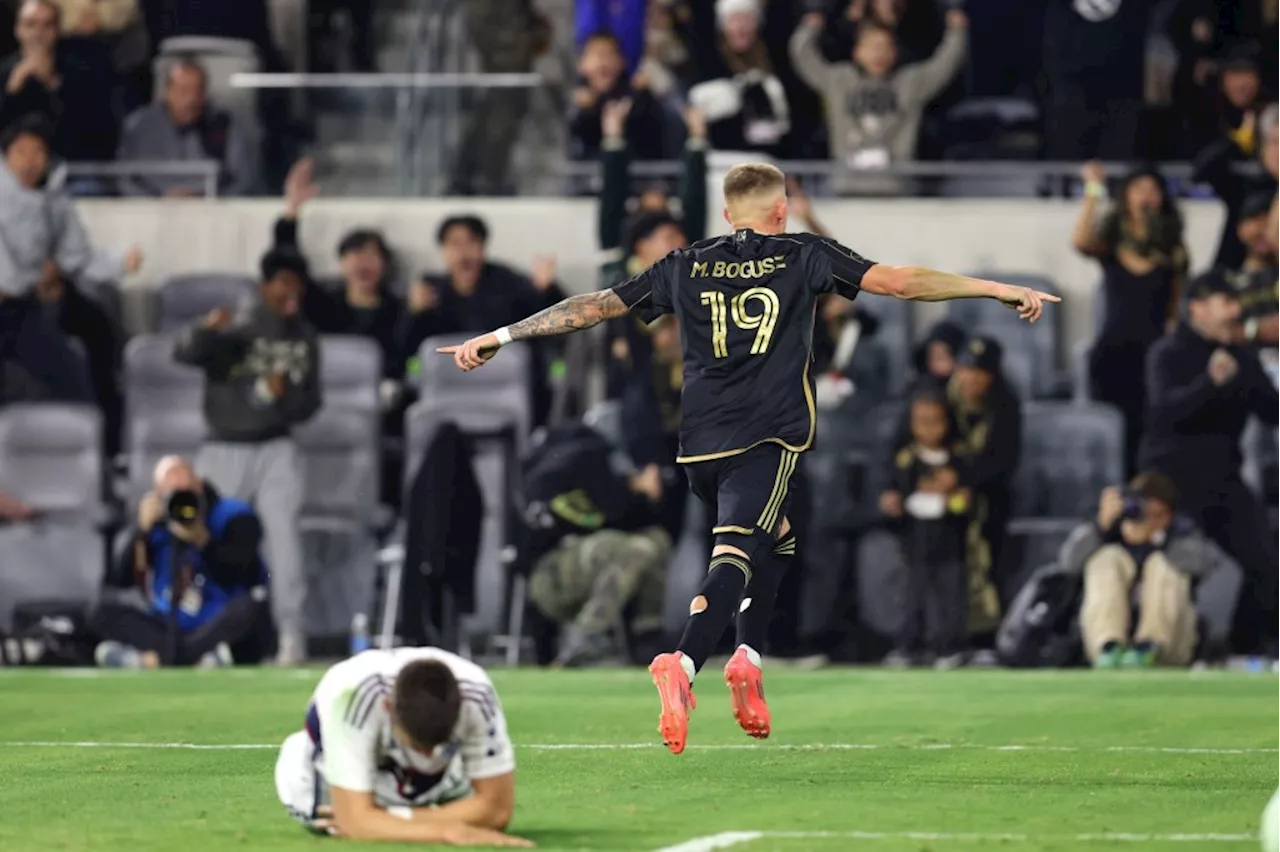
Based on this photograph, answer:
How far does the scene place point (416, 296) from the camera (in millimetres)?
21031

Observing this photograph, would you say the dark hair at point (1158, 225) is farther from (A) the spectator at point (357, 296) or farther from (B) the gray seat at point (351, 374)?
(B) the gray seat at point (351, 374)

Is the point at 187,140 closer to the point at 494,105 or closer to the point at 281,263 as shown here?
the point at 281,263

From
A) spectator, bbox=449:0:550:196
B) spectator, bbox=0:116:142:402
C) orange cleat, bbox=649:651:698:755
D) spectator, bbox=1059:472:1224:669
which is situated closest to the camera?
orange cleat, bbox=649:651:698:755

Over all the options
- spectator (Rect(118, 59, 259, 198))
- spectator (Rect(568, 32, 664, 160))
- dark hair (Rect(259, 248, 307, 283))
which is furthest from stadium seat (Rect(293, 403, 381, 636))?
spectator (Rect(568, 32, 664, 160))

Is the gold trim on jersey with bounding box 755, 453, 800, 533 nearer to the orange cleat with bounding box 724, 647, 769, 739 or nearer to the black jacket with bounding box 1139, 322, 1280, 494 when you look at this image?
the orange cleat with bounding box 724, 647, 769, 739

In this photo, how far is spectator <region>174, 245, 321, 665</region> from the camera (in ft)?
66.2

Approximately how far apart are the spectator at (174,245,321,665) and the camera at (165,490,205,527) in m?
1.07

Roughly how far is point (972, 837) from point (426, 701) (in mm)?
2025

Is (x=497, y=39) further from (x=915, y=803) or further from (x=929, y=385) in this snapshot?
(x=915, y=803)

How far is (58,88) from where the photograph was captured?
22.7 m

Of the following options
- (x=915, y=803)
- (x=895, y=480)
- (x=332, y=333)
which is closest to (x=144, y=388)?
(x=332, y=333)

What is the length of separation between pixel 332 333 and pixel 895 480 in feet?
15.3

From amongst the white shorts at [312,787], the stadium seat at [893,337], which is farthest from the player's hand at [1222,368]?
the white shorts at [312,787]

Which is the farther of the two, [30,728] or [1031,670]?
[1031,670]
